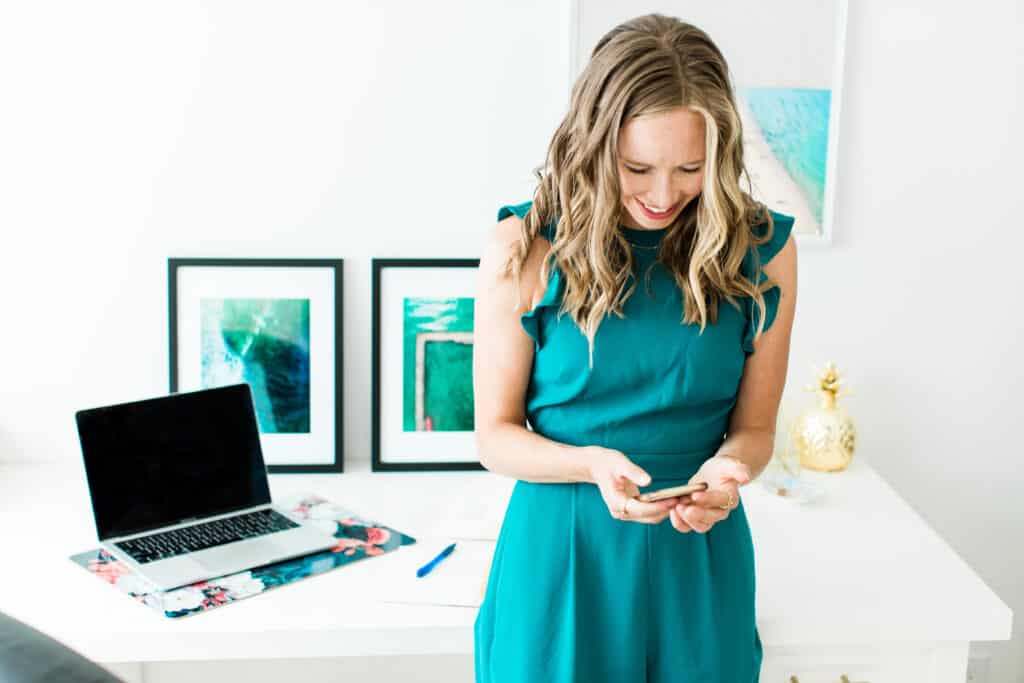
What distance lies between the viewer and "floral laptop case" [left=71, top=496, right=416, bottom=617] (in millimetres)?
1359

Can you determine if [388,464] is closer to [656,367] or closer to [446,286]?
[446,286]

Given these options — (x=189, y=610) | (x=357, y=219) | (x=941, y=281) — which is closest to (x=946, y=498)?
(x=941, y=281)

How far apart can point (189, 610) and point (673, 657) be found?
0.63 meters

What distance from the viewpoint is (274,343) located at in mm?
1841

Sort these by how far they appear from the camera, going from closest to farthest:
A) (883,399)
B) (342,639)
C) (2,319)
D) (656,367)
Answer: (656,367) → (342,639) → (2,319) → (883,399)

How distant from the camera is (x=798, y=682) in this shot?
1.37 meters

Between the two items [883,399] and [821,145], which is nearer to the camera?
[821,145]

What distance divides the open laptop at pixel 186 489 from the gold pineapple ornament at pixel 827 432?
86 cm

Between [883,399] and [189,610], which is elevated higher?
[883,399]

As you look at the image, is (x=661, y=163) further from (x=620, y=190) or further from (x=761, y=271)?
(x=761, y=271)

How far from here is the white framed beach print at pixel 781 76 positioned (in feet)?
5.76

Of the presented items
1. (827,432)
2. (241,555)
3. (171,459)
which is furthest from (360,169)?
(827,432)

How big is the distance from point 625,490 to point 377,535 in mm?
612

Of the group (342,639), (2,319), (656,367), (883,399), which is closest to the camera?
(656,367)
